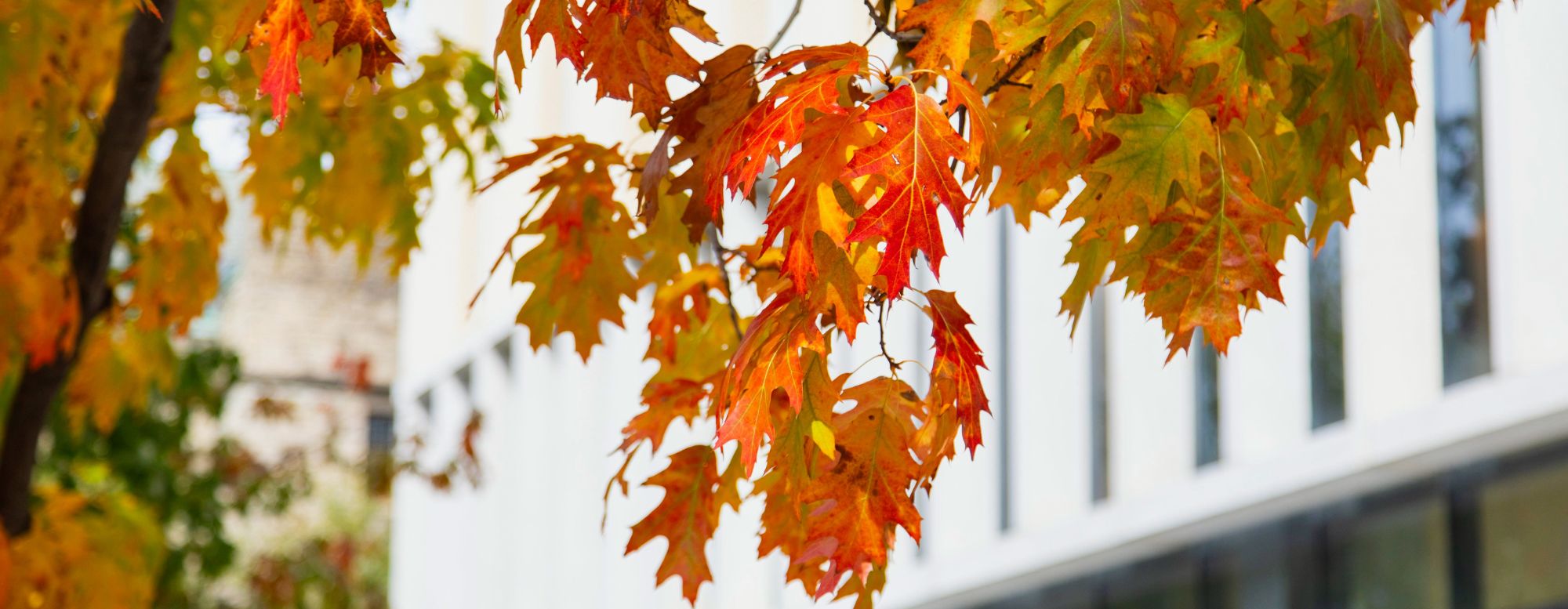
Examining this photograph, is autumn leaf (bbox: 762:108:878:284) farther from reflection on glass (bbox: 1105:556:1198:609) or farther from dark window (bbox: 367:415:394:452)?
dark window (bbox: 367:415:394:452)

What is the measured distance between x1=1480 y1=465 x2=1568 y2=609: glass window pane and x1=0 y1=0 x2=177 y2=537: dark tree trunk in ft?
20.1

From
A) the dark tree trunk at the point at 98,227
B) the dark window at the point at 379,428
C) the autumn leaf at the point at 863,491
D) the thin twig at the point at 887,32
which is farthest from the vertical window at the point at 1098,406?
the dark window at the point at 379,428

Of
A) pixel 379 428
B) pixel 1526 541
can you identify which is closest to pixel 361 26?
pixel 1526 541

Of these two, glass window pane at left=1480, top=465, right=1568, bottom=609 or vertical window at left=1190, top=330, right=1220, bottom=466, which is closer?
glass window pane at left=1480, top=465, right=1568, bottom=609

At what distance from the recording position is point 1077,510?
1023 centimetres

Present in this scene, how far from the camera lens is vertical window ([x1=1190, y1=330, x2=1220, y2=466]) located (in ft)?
30.8

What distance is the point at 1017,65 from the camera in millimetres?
2057

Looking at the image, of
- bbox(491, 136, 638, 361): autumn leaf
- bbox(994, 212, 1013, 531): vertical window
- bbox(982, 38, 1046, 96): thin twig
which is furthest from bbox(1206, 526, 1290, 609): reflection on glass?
bbox(982, 38, 1046, 96): thin twig

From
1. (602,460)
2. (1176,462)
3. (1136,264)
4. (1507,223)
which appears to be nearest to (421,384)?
(602,460)

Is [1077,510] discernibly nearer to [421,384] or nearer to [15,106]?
[15,106]

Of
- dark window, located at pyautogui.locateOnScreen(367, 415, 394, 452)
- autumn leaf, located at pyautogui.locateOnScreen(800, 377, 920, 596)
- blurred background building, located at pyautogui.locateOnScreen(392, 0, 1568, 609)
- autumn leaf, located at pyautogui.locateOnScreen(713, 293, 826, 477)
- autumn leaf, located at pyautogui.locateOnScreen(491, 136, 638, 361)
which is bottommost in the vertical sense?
autumn leaf, located at pyautogui.locateOnScreen(800, 377, 920, 596)

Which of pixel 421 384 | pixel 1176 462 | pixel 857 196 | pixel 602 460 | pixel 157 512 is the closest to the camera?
pixel 857 196

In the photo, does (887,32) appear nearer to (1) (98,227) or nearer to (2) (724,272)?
(2) (724,272)

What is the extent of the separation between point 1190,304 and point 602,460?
1393cm
